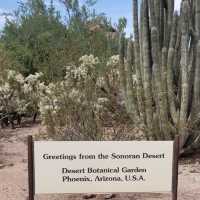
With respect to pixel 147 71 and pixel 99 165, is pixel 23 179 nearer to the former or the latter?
pixel 147 71

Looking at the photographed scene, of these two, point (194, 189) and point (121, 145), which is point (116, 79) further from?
point (121, 145)

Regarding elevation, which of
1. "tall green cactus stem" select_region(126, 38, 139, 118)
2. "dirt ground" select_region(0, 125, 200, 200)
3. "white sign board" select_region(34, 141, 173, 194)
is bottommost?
"dirt ground" select_region(0, 125, 200, 200)

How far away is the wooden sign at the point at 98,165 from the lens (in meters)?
5.02

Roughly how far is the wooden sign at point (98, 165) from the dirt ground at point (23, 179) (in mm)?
1397

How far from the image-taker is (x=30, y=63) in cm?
1733

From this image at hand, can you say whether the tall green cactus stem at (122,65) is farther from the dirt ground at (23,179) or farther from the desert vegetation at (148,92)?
the dirt ground at (23,179)

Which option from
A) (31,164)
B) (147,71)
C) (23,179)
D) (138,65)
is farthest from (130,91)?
(31,164)

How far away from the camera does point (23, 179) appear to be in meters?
7.50

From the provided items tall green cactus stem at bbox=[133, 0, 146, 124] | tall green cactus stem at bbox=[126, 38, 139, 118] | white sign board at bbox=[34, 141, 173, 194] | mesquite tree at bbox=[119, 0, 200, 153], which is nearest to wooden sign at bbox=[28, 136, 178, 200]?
white sign board at bbox=[34, 141, 173, 194]

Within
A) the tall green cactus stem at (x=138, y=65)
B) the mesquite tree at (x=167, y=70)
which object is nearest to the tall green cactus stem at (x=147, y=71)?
the mesquite tree at (x=167, y=70)

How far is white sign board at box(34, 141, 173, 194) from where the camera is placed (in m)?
5.03

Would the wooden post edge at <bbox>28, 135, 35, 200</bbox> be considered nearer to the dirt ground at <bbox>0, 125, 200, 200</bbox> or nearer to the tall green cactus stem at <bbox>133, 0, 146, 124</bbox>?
the dirt ground at <bbox>0, 125, 200, 200</bbox>

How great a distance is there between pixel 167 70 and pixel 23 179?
8.91 ft

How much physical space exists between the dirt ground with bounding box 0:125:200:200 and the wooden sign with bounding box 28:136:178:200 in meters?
1.40
